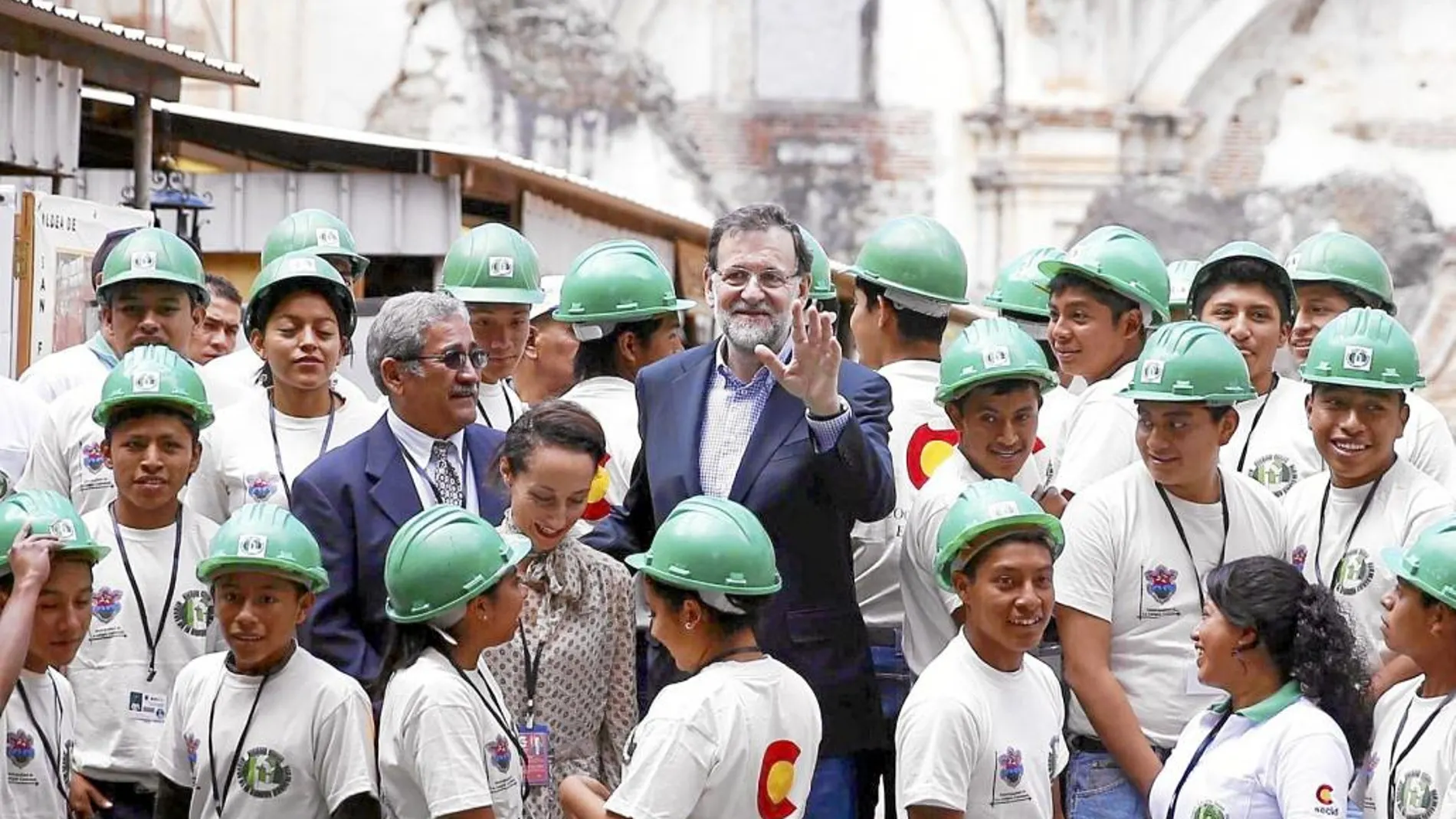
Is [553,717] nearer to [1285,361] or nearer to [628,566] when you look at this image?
[628,566]

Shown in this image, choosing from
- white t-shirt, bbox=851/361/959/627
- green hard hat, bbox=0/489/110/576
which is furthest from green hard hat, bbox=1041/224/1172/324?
green hard hat, bbox=0/489/110/576

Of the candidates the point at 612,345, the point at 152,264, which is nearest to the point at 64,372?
the point at 152,264

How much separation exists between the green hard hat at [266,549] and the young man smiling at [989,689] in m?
1.46

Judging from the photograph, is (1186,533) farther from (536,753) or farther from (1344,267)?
(536,753)

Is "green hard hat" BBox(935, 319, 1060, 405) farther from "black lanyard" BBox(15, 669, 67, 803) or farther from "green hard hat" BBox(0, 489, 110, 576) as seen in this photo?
"black lanyard" BBox(15, 669, 67, 803)

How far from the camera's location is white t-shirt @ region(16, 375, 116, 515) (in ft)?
22.9

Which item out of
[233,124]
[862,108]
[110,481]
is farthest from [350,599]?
[862,108]

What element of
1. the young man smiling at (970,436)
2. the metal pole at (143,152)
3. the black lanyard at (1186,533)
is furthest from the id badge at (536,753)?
the metal pole at (143,152)

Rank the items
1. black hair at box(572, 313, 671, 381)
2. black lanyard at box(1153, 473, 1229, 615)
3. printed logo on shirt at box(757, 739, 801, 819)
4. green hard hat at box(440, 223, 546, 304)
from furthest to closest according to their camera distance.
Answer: green hard hat at box(440, 223, 546, 304), black hair at box(572, 313, 671, 381), black lanyard at box(1153, 473, 1229, 615), printed logo on shirt at box(757, 739, 801, 819)

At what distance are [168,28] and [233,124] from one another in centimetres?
873

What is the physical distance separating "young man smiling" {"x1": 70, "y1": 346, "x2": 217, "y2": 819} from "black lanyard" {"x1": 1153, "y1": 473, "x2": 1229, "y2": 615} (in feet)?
8.20

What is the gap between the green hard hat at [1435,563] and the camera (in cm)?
567

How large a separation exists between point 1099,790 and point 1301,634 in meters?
0.81

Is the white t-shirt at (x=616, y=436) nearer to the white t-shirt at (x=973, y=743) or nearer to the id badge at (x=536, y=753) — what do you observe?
the id badge at (x=536, y=753)
